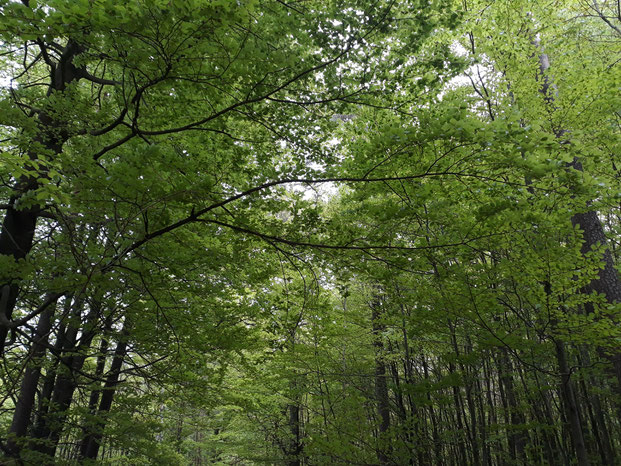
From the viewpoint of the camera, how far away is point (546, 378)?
286 inches

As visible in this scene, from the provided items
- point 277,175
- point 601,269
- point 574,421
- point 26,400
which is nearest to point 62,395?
point 26,400

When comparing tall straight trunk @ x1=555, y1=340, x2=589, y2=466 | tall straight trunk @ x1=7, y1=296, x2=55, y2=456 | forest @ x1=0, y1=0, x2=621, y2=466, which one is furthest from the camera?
tall straight trunk @ x1=7, y1=296, x2=55, y2=456

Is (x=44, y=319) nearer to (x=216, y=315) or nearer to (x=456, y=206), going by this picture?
(x=216, y=315)

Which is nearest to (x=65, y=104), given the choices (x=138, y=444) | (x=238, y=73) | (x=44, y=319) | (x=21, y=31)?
(x=21, y=31)

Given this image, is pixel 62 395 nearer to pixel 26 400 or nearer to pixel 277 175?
pixel 26 400

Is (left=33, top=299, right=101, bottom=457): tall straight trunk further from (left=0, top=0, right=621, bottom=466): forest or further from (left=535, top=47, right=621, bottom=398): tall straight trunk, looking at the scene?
(left=535, top=47, right=621, bottom=398): tall straight trunk

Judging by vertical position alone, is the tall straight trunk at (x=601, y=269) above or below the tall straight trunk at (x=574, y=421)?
above

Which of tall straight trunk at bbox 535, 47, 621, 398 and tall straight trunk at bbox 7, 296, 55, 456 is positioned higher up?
tall straight trunk at bbox 535, 47, 621, 398

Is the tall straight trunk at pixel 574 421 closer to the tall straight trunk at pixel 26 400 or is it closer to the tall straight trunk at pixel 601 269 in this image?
the tall straight trunk at pixel 601 269

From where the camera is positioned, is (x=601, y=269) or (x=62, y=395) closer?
(x=601, y=269)

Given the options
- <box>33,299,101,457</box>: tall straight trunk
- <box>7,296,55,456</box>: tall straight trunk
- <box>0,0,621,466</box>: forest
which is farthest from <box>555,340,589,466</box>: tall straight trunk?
<box>7,296,55,456</box>: tall straight trunk

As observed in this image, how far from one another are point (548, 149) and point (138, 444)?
297 inches

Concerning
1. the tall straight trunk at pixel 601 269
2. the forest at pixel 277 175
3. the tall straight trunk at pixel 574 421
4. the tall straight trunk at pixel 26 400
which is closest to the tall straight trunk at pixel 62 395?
the forest at pixel 277 175

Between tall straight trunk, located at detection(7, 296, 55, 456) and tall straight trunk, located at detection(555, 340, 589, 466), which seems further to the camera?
tall straight trunk, located at detection(7, 296, 55, 456)
